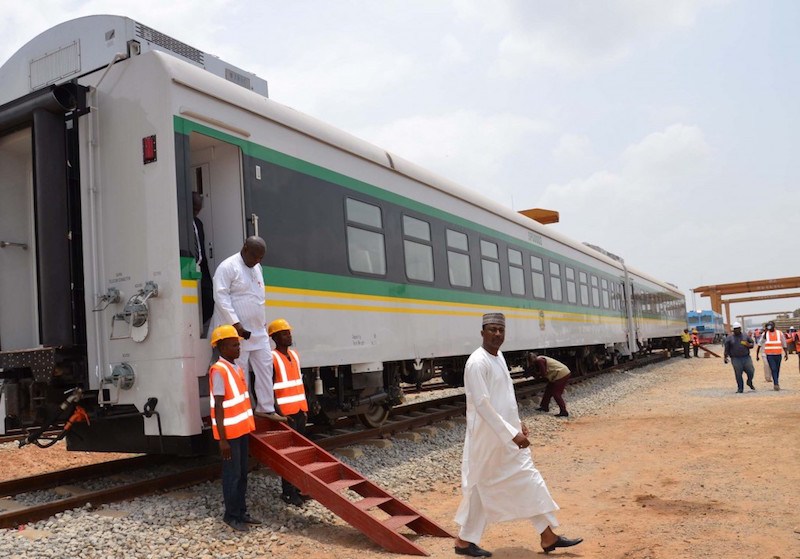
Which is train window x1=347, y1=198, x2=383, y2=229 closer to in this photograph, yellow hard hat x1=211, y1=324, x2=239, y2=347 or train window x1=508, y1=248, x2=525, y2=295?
yellow hard hat x1=211, y1=324, x2=239, y2=347

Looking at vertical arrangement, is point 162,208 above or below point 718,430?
above

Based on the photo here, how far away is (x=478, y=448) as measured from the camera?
4.73 m

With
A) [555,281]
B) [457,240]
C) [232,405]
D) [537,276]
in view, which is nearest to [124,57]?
[232,405]

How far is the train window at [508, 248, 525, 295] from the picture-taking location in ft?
41.8

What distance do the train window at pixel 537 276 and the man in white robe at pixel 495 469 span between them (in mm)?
9252

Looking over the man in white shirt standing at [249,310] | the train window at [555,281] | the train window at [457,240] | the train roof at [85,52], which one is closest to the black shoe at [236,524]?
the man in white shirt standing at [249,310]

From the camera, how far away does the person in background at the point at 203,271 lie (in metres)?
5.96

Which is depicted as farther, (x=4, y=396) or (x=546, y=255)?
(x=546, y=255)

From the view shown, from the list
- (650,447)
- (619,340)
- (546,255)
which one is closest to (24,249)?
(650,447)

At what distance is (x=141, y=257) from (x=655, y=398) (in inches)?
464

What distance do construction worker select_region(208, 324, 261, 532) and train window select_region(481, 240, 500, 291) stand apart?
6.74 metres

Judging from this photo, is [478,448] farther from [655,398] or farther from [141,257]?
[655,398]

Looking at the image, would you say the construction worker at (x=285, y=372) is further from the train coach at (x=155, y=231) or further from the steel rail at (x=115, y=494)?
the steel rail at (x=115, y=494)

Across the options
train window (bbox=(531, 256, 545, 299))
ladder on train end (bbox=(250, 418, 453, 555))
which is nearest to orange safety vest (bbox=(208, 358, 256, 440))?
ladder on train end (bbox=(250, 418, 453, 555))
